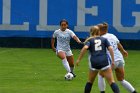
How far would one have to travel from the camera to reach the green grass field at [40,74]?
15.8 metres

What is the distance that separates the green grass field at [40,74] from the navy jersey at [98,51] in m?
2.62

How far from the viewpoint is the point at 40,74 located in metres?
19.7

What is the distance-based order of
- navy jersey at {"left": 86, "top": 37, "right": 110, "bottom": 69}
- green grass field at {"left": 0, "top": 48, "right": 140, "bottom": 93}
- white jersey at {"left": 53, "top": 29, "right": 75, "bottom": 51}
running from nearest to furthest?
navy jersey at {"left": 86, "top": 37, "right": 110, "bottom": 69} < green grass field at {"left": 0, "top": 48, "right": 140, "bottom": 93} < white jersey at {"left": 53, "top": 29, "right": 75, "bottom": 51}

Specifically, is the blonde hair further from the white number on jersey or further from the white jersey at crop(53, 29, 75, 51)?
the white jersey at crop(53, 29, 75, 51)

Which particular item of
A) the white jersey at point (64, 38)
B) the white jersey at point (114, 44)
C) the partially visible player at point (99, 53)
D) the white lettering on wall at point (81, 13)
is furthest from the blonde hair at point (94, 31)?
the white lettering on wall at point (81, 13)

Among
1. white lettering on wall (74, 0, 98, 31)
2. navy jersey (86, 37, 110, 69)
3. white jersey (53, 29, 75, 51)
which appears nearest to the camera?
navy jersey (86, 37, 110, 69)

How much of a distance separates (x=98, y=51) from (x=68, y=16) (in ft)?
67.7

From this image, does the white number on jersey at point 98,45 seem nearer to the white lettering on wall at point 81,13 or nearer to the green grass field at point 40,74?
the green grass field at point 40,74

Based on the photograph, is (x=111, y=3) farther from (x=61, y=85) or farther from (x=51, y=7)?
(x=61, y=85)

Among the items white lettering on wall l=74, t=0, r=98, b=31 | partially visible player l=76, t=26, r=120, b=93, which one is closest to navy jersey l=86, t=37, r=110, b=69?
partially visible player l=76, t=26, r=120, b=93

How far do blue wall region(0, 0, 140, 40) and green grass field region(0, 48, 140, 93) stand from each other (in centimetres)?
310

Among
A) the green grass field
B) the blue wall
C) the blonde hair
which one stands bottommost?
the green grass field

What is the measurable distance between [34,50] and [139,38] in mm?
6282

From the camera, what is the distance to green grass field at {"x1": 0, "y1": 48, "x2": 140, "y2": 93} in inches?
623
